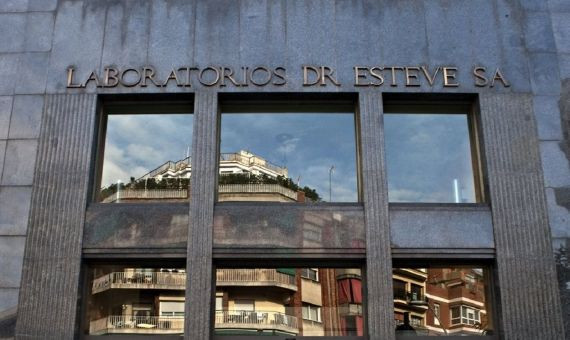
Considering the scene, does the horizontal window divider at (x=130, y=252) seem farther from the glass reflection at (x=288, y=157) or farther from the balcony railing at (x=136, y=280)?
the glass reflection at (x=288, y=157)

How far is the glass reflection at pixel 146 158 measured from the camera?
14.6 metres

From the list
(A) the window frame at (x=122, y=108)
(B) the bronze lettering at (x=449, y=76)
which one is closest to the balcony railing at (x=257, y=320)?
(A) the window frame at (x=122, y=108)

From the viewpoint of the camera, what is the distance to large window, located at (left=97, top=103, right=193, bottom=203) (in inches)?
575

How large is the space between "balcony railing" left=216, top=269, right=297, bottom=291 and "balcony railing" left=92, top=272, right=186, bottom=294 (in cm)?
88

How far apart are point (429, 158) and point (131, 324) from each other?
7.36 meters

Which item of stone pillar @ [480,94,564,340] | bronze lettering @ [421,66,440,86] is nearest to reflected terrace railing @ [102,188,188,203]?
bronze lettering @ [421,66,440,86]

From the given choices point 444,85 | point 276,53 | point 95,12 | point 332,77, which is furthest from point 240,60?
point 444,85

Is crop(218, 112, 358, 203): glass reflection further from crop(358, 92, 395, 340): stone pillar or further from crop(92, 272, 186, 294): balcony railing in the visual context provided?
crop(92, 272, 186, 294): balcony railing

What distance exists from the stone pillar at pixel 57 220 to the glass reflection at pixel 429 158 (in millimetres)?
6579

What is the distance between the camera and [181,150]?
15.0 m

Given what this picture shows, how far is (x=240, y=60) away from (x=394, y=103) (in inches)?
140

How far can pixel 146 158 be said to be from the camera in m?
15.2

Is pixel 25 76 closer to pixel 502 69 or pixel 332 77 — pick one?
pixel 332 77

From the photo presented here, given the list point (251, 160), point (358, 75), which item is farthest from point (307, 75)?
point (251, 160)
